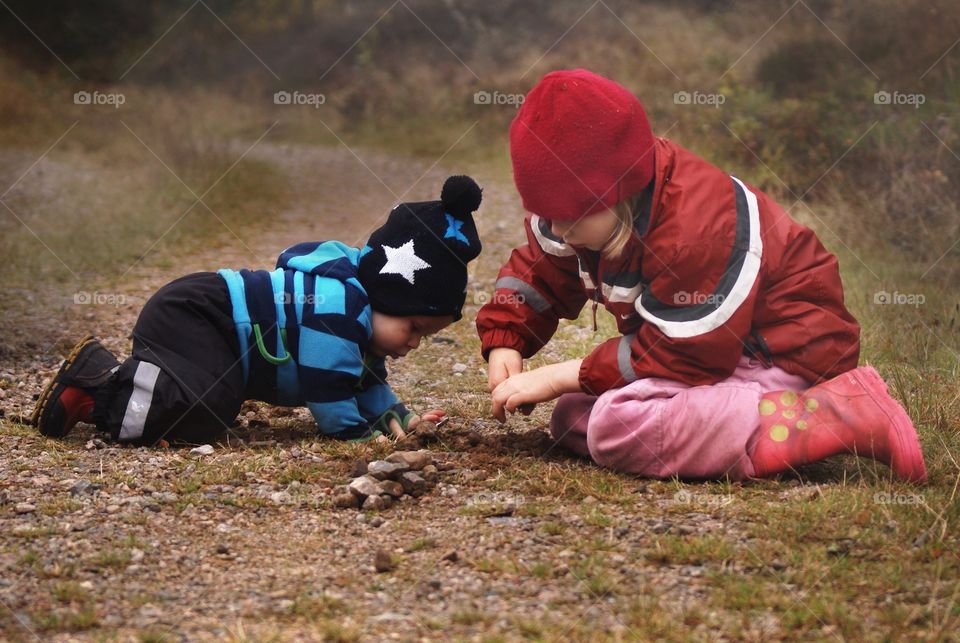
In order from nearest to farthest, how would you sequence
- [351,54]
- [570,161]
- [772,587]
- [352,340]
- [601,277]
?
[772,587]
[570,161]
[601,277]
[352,340]
[351,54]

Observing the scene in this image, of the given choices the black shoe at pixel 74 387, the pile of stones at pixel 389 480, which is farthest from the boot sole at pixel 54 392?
the pile of stones at pixel 389 480

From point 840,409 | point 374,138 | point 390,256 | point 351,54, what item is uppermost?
point 351,54

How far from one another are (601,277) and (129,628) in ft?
6.15

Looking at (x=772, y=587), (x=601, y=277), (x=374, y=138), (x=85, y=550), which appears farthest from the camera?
(x=374, y=138)

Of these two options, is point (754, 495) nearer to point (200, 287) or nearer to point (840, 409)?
point (840, 409)

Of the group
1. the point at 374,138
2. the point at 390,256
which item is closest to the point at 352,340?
the point at 390,256

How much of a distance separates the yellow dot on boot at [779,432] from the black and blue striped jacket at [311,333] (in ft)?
4.76

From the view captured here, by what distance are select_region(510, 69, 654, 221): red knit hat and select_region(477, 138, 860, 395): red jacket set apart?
6.2 inches

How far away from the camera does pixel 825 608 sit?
8.61 ft

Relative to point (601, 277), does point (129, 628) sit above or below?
below

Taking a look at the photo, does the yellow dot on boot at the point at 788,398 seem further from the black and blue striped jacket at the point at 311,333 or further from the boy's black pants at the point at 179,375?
the boy's black pants at the point at 179,375

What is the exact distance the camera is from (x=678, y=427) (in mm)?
3549

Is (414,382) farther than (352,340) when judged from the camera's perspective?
Yes

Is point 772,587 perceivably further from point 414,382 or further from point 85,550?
point 414,382
